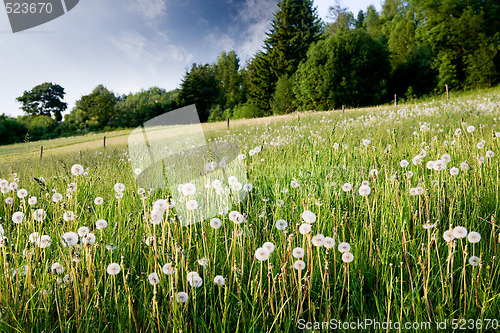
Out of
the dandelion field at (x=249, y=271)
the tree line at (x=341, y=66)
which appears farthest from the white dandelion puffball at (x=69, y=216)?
the tree line at (x=341, y=66)

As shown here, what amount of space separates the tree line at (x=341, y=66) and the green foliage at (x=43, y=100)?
1245 cm

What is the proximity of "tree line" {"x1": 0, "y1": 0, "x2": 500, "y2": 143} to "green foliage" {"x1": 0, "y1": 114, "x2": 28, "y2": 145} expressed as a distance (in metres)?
0.16

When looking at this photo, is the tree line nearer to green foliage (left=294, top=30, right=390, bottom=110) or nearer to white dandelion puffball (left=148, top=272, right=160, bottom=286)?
green foliage (left=294, top=30, right=390, bottom=110)

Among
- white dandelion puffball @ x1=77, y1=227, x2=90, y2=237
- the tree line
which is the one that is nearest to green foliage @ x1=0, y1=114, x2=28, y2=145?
the tree line

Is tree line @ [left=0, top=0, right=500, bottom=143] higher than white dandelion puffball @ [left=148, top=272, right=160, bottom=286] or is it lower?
higher

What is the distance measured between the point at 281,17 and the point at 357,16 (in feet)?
120

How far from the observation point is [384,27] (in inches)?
2144

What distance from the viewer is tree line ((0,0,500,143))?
35750 mm

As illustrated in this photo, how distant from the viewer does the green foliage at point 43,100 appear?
193 ft

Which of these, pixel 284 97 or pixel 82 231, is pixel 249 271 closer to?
pixel 82 231

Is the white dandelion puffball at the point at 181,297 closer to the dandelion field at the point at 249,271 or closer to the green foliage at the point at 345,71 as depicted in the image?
the dandelion field at the point at 249,271

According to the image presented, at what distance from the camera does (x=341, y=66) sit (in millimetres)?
35875

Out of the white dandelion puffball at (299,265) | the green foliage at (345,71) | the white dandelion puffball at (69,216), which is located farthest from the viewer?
the green foliage at (345,71)

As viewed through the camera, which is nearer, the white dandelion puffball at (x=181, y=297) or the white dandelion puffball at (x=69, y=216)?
the white dandelion puffball at (x=181, y=297)
